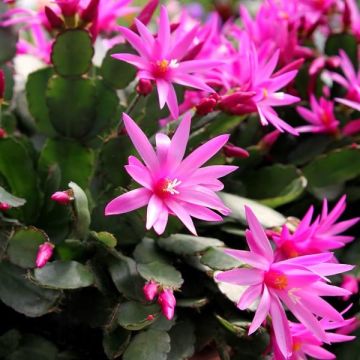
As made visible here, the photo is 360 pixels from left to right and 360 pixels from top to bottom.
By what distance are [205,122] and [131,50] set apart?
0.17 m

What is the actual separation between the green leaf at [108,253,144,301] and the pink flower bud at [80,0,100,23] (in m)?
0.36

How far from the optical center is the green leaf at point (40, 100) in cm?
100

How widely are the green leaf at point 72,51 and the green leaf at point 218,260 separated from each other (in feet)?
1.13

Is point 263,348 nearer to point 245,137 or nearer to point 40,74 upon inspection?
point 245,137

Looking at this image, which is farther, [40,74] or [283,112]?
[283,112]

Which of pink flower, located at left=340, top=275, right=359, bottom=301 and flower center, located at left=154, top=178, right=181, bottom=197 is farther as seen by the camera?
pink flower, located at left=340, top=275, right=359, bottom=301

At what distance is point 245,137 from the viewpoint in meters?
1.12

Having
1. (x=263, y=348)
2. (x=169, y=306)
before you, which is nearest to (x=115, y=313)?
(x=169, y=306)

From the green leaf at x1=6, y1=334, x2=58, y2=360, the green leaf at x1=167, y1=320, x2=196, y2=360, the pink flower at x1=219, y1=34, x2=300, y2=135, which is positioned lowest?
the green leaf at x1=6, y1=334, x2=58, y2=360

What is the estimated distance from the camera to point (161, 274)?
826 mm

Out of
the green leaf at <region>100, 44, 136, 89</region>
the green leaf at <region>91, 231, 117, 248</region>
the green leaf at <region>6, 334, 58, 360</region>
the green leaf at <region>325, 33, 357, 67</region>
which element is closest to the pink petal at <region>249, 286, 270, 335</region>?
the green leaf at <region>91, 231, 117, 248</region>

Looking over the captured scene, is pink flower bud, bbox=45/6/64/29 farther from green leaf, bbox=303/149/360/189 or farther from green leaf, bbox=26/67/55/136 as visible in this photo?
green leaf, bbox=303/149/360/189

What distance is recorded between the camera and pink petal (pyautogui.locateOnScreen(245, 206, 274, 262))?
725 mm

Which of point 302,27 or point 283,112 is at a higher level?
point 302,27
